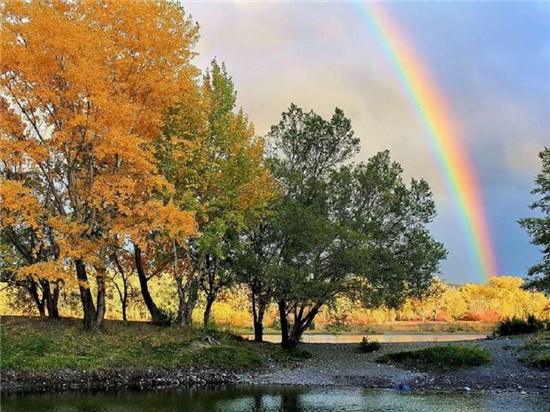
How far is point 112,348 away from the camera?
2753cm

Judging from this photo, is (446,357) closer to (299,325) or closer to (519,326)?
(299,325)

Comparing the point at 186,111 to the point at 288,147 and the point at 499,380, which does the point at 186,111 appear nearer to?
the point at 288,147

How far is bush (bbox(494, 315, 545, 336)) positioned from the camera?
44312 mm

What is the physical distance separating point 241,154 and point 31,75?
13.0 meters

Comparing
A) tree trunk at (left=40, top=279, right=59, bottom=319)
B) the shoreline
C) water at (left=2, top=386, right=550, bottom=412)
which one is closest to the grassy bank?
tree trunk at (left=40, top=279, right=59, bottom=319)

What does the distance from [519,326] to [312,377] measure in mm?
24853

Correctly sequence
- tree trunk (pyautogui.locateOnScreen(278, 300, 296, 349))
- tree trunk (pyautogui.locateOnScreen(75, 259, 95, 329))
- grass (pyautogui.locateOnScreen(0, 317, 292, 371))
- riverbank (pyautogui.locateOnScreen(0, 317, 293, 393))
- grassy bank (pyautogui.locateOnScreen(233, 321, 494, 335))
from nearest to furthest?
riverbank (pyautogui.locateOnScreen(0, 317, 293, 393))
grass (pyautogui.locateOnScreen(0, 317, 292, 371))
tree trunk (pyautogui.locateOnScreen(75, 259, 95, 329))
tree trunk (pyautogui.locateOnScreen(278, 300, 296, 349))
grassy bank (pyautogui.locateOnScreen(233, 321, 494, 335))

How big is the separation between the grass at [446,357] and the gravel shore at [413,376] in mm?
575

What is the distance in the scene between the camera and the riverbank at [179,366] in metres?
24.2

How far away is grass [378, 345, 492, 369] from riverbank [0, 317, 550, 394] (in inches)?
26.2

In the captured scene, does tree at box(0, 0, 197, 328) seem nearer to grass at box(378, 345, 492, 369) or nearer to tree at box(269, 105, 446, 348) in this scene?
tree at box(269, 105, 446, 348)

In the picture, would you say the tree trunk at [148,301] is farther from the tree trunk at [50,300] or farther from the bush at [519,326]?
the bush at [519,326]

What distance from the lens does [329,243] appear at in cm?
3441

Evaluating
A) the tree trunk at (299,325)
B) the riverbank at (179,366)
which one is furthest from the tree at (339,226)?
the riverbank at (179,366)
